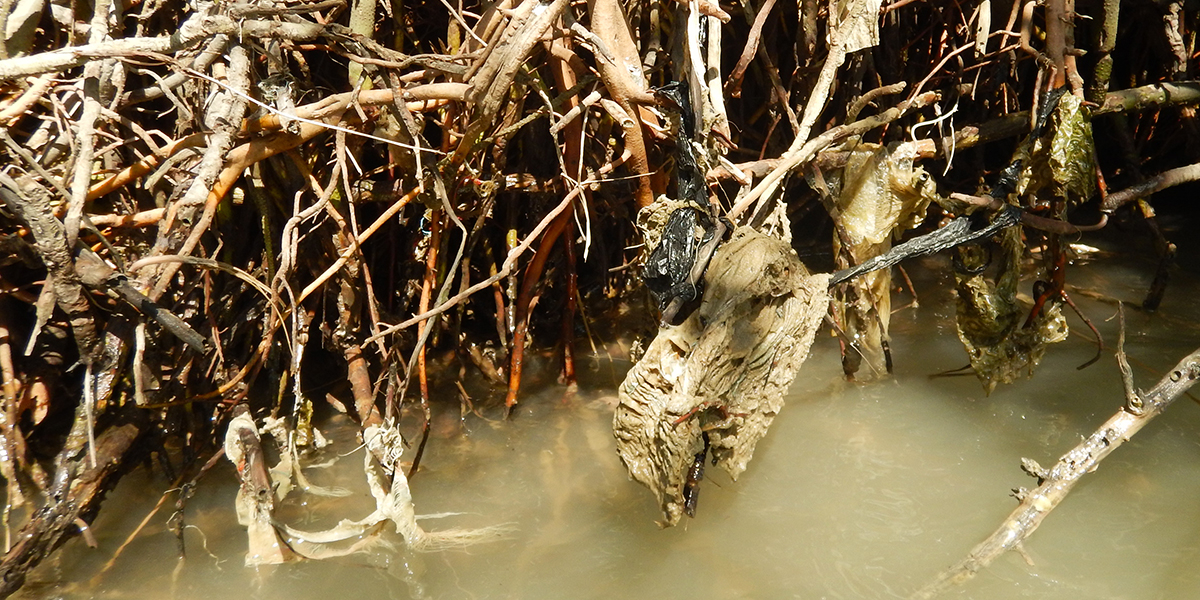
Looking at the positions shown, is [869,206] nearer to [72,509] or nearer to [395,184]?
[395,184]

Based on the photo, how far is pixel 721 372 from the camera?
54.1 inches

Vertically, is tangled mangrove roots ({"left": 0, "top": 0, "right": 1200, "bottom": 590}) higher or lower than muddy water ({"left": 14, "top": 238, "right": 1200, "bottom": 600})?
higher

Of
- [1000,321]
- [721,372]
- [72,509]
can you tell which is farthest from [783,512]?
[72,509]

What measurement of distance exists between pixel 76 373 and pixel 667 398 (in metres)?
1.36

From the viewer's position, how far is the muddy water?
135 cm

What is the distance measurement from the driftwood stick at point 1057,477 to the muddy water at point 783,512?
3cm

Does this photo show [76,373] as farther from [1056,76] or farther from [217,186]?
[1056,76]

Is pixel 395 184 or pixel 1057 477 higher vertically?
pixel 395 184

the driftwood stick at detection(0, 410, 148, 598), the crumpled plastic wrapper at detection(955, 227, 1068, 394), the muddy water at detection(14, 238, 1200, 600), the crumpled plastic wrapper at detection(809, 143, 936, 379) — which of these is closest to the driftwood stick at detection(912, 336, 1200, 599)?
the muddy water at detection(14, 238, 1200, 600)

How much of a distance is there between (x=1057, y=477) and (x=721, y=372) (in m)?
0.60

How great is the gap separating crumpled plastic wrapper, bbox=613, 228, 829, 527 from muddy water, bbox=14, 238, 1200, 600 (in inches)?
6.2

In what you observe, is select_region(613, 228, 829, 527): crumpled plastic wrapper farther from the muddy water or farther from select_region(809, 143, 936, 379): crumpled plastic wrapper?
select_region(809, 143, 936, 379): crumpled plastic wrapper

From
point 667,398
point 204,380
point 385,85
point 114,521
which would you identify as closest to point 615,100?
point 385,85

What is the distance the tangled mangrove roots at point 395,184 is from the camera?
139cm
